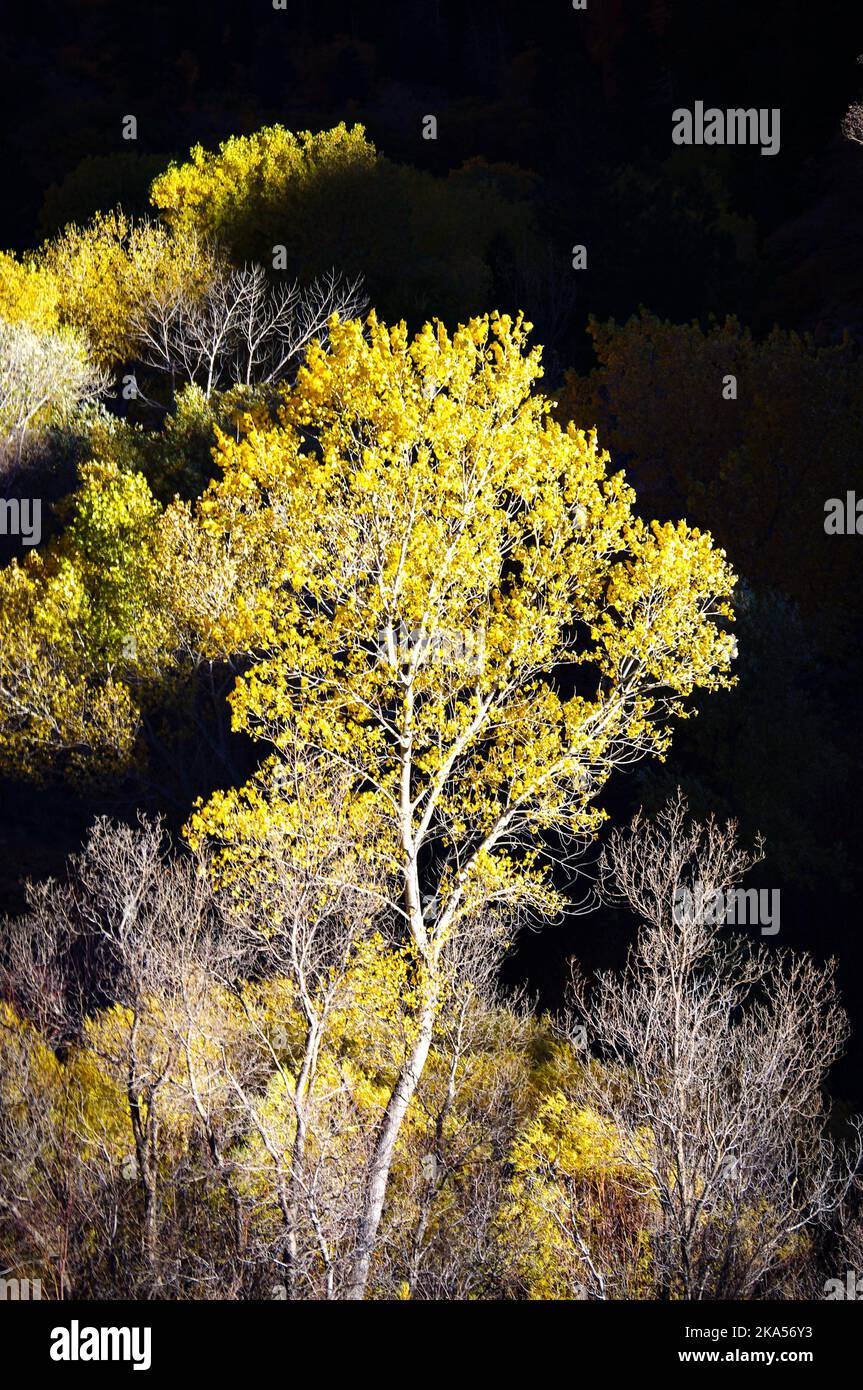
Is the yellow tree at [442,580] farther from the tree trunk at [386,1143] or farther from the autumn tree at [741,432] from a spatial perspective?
the autumn tree at [741,432]

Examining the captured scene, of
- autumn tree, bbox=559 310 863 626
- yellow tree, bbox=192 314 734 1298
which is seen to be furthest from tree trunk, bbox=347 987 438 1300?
autumn tree, bbox=559 310 863 626

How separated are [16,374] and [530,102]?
54.3 metres

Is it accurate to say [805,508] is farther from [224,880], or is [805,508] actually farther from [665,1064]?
[224,880]

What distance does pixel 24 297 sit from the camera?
48281 mm

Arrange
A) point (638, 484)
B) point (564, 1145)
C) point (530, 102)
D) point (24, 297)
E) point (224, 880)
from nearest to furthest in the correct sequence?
1. point (224, 880)
2. point (564, 1145)
3. point (638, 484)
4. point (24, 297)
5. point (530, 102)

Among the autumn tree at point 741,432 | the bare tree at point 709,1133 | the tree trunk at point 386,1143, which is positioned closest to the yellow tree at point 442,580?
the tree trunk at point 386,1143

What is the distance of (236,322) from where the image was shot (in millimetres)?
47969

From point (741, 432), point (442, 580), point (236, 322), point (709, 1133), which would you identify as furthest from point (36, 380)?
point (709, 1133)

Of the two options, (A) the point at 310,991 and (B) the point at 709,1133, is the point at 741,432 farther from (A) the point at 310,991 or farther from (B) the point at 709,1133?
(B) the point at 709,1133

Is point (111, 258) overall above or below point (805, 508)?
above

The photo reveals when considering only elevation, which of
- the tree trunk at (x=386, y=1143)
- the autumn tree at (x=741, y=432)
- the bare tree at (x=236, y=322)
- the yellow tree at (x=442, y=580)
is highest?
the bare tree at (x=236, y=322)

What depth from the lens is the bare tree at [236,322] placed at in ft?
157

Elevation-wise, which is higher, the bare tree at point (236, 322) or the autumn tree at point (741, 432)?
the bare tree at point (236, 322)
